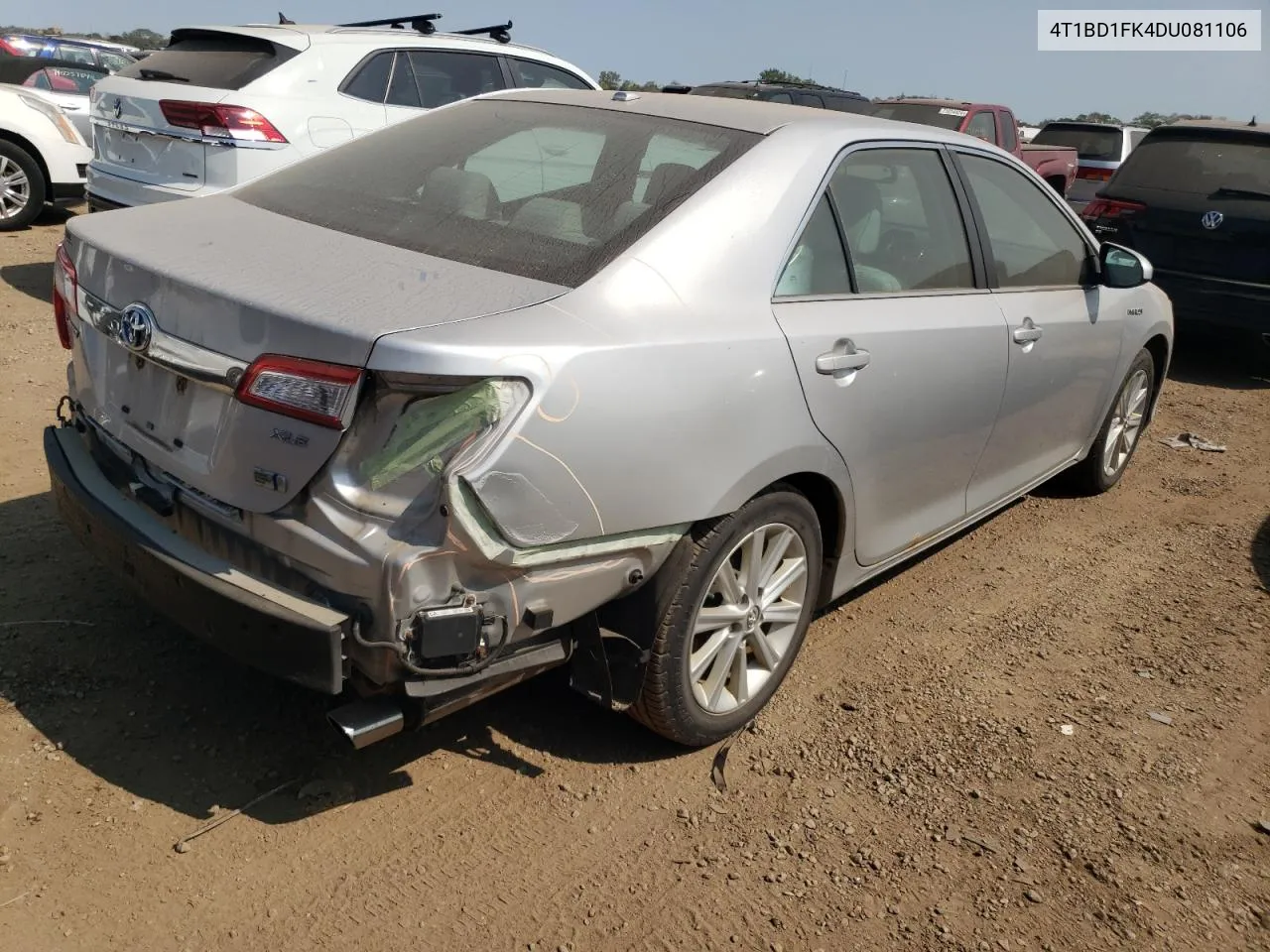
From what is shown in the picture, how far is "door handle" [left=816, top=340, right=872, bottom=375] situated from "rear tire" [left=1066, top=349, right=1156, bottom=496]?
245cm

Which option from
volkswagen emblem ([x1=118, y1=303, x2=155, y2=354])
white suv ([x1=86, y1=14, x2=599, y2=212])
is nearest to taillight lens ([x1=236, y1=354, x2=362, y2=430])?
volkswagen emblem ([x1=118, y1=303, x2=155, y2=354])

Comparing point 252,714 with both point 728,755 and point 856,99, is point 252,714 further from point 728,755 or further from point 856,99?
point 856,99

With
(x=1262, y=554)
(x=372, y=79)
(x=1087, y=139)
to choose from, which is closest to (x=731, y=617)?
(x=1262, y=554)

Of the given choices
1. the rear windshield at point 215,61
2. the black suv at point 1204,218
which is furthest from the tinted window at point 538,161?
the black suv at point 1204,218

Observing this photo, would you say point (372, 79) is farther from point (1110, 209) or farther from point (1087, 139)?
point (1087, 139)

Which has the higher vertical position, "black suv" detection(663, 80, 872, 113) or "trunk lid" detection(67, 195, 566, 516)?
"black suv" detection(663, 80, 872, 113)

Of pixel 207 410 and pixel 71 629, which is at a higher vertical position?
pixel 207 410

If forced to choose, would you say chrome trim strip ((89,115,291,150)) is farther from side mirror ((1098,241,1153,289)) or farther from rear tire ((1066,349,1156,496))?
rear tire ((1066,349,1156,496))

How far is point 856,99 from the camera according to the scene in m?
14.2

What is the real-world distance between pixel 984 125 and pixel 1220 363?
664 centimetres

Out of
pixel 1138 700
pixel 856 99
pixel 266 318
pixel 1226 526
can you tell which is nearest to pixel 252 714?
pixel 266 318

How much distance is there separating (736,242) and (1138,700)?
2.04 metres

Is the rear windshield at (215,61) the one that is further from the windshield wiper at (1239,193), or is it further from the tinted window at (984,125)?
the tinted window at (984,125)

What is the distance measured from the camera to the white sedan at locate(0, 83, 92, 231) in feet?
29.6
